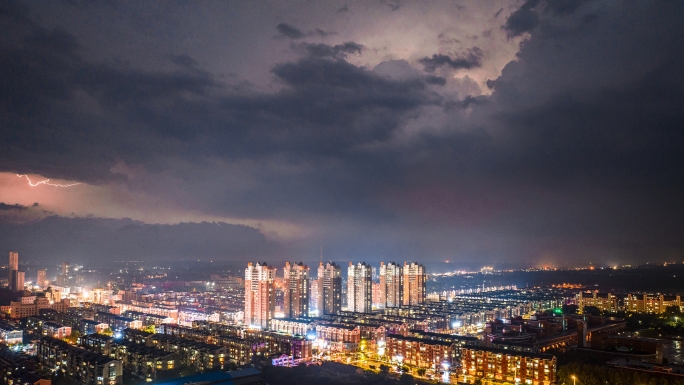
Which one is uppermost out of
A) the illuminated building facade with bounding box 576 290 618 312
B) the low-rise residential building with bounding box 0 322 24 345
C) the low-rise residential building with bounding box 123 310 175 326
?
the low-rise residential building with bounding box 0 322 24 345

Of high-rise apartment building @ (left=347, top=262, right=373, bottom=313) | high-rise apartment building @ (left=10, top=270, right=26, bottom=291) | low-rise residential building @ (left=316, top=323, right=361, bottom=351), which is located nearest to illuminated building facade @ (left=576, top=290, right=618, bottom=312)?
high-rise apartment building @ (left=347, top=262, right=373, bottom=313)

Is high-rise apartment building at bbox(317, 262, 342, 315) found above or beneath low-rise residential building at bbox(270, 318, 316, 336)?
above

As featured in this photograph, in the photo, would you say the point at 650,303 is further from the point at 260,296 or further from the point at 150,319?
the point at 150,319

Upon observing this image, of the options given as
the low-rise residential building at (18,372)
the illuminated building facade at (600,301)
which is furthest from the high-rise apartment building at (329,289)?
the low-rise residential building at (18,372)

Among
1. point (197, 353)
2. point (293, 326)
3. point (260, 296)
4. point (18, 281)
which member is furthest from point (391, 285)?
point (18, 281)

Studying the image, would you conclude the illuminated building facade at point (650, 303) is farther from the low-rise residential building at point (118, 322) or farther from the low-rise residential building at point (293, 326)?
the low-rise residential building at point (118, 322)

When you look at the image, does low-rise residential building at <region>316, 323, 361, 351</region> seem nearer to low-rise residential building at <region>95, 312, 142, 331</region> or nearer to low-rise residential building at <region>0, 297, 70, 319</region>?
low-rise residential building at <region>95, 312, 142, 331</region>

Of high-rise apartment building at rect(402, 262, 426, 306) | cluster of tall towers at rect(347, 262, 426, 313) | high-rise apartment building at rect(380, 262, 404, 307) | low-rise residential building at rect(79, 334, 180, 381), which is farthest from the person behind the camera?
high-rise apartment building at rect(402, 262, 426, 306)
